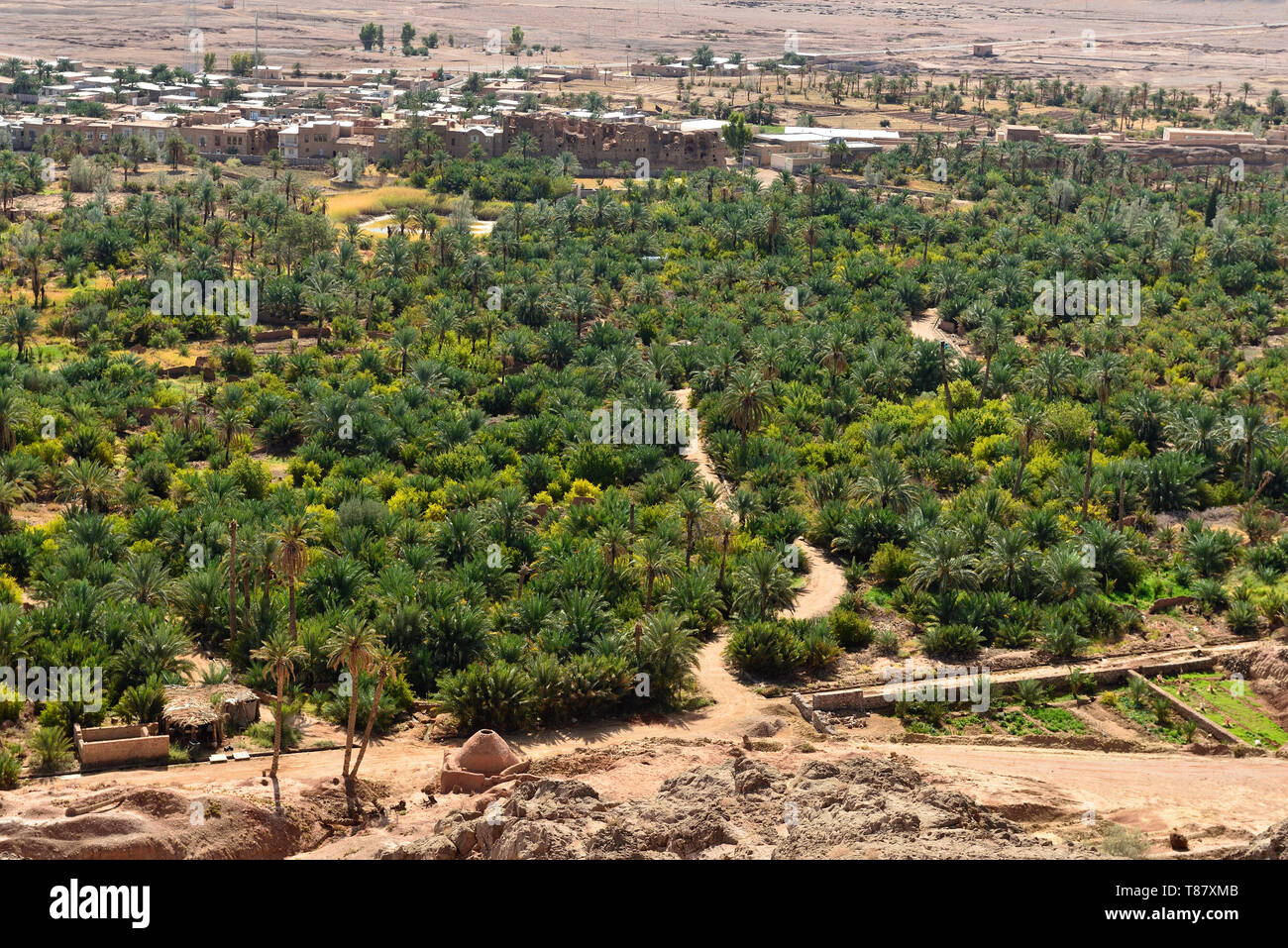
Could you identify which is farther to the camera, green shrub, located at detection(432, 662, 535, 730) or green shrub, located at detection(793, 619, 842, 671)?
green shrub, located at detection(793, 619, 842, 671)

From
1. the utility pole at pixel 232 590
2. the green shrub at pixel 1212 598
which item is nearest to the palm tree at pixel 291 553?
the utility pole at pixel 232 590

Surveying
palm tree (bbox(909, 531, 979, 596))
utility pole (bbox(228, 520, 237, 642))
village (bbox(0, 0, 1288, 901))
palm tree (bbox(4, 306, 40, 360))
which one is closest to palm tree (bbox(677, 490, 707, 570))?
village (bbox(0, 0, 1288, 901))

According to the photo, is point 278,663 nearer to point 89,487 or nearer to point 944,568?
point 89,487

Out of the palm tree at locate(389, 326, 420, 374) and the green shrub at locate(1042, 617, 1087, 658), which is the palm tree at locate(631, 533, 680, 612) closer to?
the green shrub at locate(1042, 617, 1087, 658)

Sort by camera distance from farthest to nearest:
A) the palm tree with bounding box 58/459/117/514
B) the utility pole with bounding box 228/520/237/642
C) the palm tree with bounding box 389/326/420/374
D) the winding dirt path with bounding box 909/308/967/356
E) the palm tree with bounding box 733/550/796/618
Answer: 1. the winding dirt path with bounding box 909/308/967/356
2. the palm tree with bounding box 389/326/420/374
3. the palm tree with bounding box 58/459/117/514
4. the palm tree with bounding box 733/550/796/618
5. the utility pole with bounding box 228/520/237/642

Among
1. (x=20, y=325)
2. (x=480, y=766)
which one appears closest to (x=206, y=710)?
(x=480, y=766)
